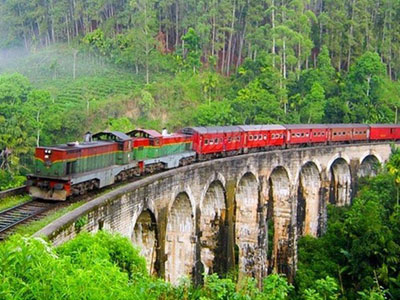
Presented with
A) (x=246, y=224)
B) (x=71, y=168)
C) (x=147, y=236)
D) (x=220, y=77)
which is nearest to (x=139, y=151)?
(x=147, y=236)

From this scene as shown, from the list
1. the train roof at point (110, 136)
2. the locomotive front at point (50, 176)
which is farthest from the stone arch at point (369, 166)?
the locomotive front at point (50, 176)

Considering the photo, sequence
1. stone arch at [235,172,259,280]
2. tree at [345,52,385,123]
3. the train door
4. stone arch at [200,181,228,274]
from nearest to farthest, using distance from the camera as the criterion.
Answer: the train door
stone arch at [200,181,228,274]
stone arch at [235,172,259,280]
tree at [345,52,385,123]

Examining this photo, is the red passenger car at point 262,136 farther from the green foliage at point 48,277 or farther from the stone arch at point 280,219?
the green foliage at point 48,277

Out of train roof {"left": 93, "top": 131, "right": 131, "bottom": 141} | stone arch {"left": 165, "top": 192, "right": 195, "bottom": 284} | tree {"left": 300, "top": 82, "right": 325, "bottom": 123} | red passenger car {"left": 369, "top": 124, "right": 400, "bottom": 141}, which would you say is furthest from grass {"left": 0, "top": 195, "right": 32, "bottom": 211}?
tree {"left": 300, "top": 82, "right": 325, "bottom": 123}

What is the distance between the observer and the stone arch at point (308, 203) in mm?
30812

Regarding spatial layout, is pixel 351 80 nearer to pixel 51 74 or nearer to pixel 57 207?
pixel 51 74

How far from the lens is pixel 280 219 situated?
1090 inches

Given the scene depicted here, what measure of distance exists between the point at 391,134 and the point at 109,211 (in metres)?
31.2

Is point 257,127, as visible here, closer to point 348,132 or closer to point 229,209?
point 229,209

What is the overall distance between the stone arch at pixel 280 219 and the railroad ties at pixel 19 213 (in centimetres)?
1686

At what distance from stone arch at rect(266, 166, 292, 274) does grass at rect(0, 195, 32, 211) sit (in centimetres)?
1638

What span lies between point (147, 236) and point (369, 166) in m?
26.9

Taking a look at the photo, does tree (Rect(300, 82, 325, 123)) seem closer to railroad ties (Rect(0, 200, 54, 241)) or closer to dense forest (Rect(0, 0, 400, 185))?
dense forest (Rect(0, 0, 400, 185))

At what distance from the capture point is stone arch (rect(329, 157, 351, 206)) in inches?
1330
